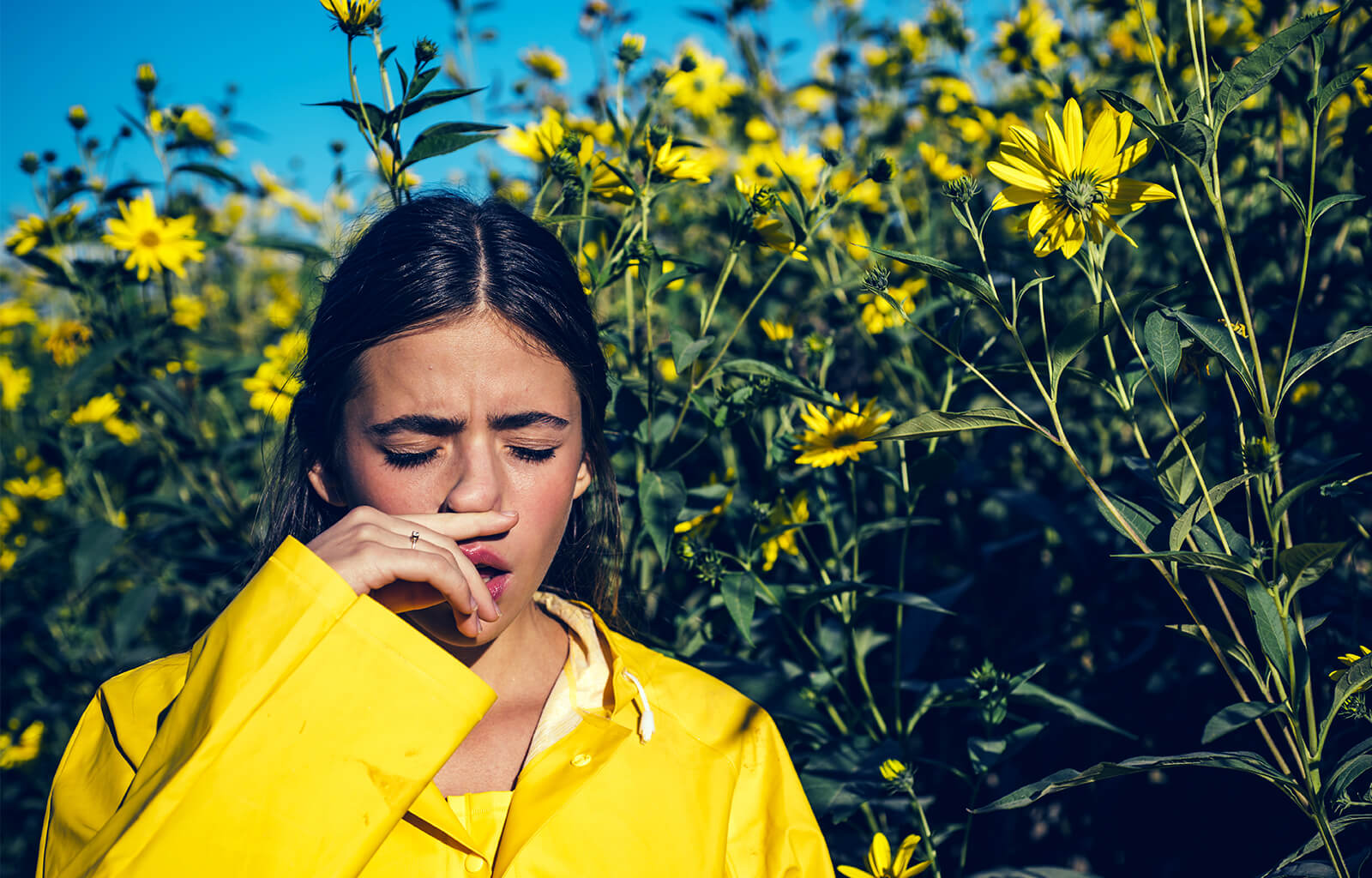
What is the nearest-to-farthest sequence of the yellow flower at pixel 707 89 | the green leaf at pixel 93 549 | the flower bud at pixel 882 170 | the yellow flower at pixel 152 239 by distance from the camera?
1. the flower bud at pixel 882 170
2. the green leaf at pixel 93 549
3. the yellow flower at pixel 152 239
4. the yellow flower at pixel 707 89

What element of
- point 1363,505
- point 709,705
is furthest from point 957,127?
point 709,705

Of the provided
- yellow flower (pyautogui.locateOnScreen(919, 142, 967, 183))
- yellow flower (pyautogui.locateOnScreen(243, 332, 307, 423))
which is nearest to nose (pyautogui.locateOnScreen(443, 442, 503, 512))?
yellow flower (pyautogui.locateOnScreen(243, 332, 307, 423))

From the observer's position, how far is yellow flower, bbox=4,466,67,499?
104 inches

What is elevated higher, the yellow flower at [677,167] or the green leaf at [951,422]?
the yellow flower at [677,167]

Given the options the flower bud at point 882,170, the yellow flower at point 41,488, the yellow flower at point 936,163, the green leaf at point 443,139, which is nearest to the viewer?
the green leaf at point 443,139

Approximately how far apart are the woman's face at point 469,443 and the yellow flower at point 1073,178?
60 centimetres

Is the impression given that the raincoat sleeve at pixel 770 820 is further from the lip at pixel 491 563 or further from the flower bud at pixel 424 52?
the flower bud at pixel 424 52

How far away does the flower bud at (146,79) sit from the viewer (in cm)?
197

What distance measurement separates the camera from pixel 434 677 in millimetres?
896

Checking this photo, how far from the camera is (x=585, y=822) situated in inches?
40.3

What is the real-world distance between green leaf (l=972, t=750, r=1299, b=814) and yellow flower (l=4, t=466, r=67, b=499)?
2.81 m

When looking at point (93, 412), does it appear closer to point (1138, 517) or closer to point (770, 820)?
point (770, 820)

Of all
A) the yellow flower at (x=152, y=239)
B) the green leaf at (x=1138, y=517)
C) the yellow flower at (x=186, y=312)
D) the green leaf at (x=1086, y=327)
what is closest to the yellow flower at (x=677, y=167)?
the green leaf at (x=1086, y=327)

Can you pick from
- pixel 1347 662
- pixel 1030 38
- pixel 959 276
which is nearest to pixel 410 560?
pixel 959 276
